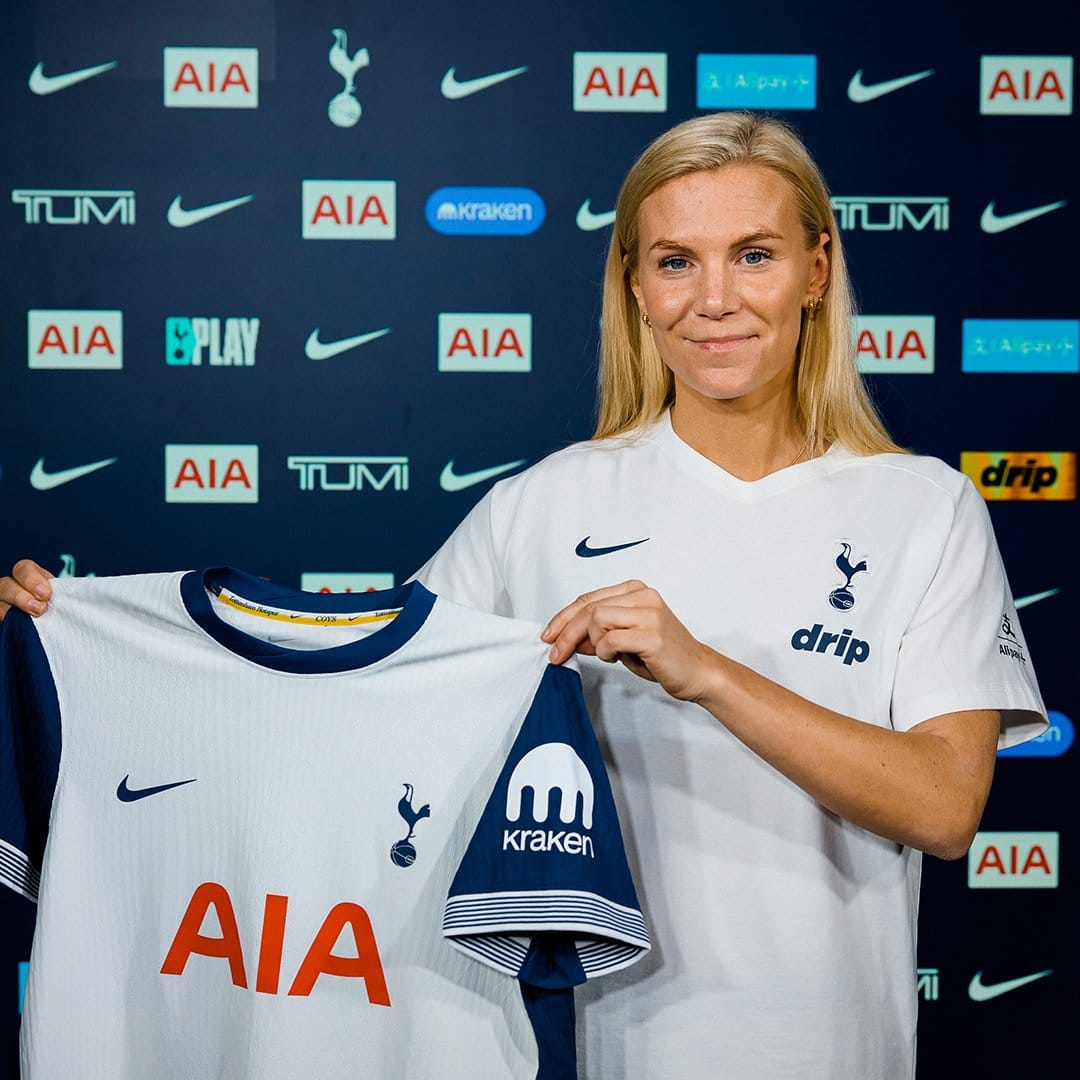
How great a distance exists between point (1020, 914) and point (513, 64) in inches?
92.5

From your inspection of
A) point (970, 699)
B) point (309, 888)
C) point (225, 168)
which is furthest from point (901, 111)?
point (309, 888)

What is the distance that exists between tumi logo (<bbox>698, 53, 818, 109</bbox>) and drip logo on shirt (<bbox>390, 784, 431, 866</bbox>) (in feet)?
6.51

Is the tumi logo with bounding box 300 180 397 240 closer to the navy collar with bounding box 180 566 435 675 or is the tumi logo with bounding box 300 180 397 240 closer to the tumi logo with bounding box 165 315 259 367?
the tumi logo with bounding box 165 315 259 367

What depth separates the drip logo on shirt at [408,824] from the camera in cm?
128

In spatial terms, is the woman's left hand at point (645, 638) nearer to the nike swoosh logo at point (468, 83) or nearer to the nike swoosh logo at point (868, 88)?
the nike swoosh logo at point (468, 83)

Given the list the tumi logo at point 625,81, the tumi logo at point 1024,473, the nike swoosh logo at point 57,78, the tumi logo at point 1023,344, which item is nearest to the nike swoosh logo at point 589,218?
the tumi logo at point 625,81

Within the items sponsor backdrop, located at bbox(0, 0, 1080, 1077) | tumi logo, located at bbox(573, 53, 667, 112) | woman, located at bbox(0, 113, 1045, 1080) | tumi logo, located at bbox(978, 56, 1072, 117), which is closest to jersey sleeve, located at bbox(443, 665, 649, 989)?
woman, located at bbox(0, 113, 1045, 1080)

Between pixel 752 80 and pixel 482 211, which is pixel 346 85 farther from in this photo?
pixel 752 80

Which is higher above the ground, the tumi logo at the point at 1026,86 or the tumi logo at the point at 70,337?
the tumi logo at the point at 1026,86

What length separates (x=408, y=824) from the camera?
4.22 ft

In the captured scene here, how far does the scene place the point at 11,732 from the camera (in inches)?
53.7

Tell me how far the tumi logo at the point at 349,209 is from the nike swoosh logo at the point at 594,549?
155 centimetres

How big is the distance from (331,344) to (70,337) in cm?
60

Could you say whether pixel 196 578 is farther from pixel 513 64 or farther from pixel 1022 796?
pixel 1022 796
